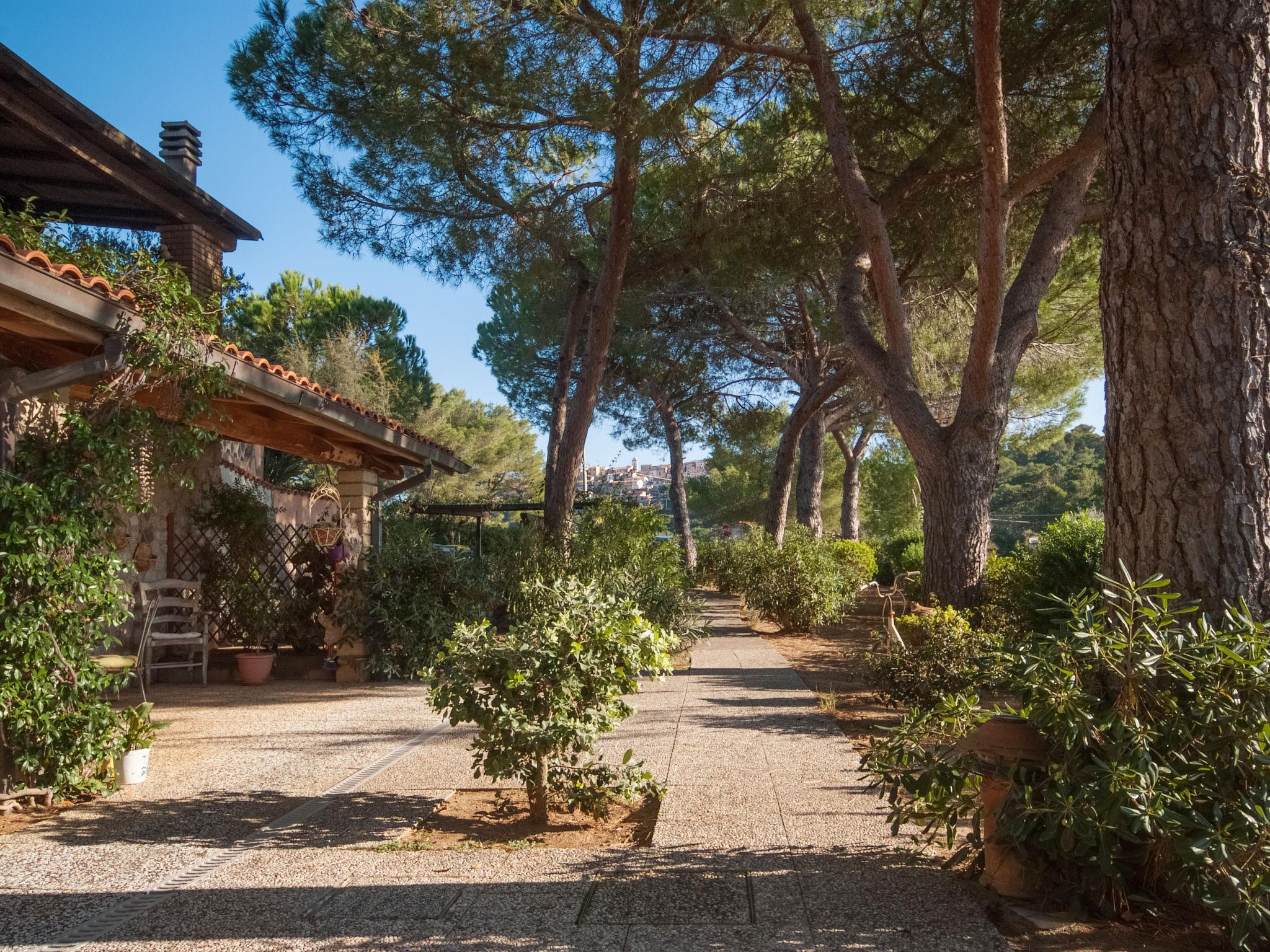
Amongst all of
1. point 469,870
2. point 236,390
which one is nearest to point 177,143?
point 236,390

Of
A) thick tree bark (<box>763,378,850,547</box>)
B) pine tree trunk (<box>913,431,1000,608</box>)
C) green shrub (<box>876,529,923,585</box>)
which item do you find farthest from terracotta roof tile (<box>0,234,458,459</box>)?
green shrub (<box>876,529,923,585</box>)

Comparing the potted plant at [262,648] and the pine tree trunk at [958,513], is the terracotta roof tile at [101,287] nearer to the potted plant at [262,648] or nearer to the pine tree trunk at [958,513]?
the potted plant at [262,648]

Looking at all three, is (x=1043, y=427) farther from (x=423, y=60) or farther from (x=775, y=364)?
(x=423, y=60)

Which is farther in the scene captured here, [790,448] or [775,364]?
[775,364]

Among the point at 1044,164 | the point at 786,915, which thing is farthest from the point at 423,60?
the point at 786,915

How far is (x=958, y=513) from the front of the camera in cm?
774

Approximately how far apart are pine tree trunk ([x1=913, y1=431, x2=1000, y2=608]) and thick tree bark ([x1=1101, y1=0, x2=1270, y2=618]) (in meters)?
4.43

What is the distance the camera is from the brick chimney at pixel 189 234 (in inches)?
368

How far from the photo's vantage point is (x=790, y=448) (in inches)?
628

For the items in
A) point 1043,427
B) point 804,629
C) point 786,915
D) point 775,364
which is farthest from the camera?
point 1043,427

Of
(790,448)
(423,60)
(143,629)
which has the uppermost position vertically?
(423,60)

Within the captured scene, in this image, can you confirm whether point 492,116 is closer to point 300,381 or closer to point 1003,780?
point 300,381

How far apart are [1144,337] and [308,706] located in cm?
587

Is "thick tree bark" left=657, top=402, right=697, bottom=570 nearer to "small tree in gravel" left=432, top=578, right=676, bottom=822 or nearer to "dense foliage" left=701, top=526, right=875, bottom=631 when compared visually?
"dense foliage" left=701, top=526, right=875, bottom=631
